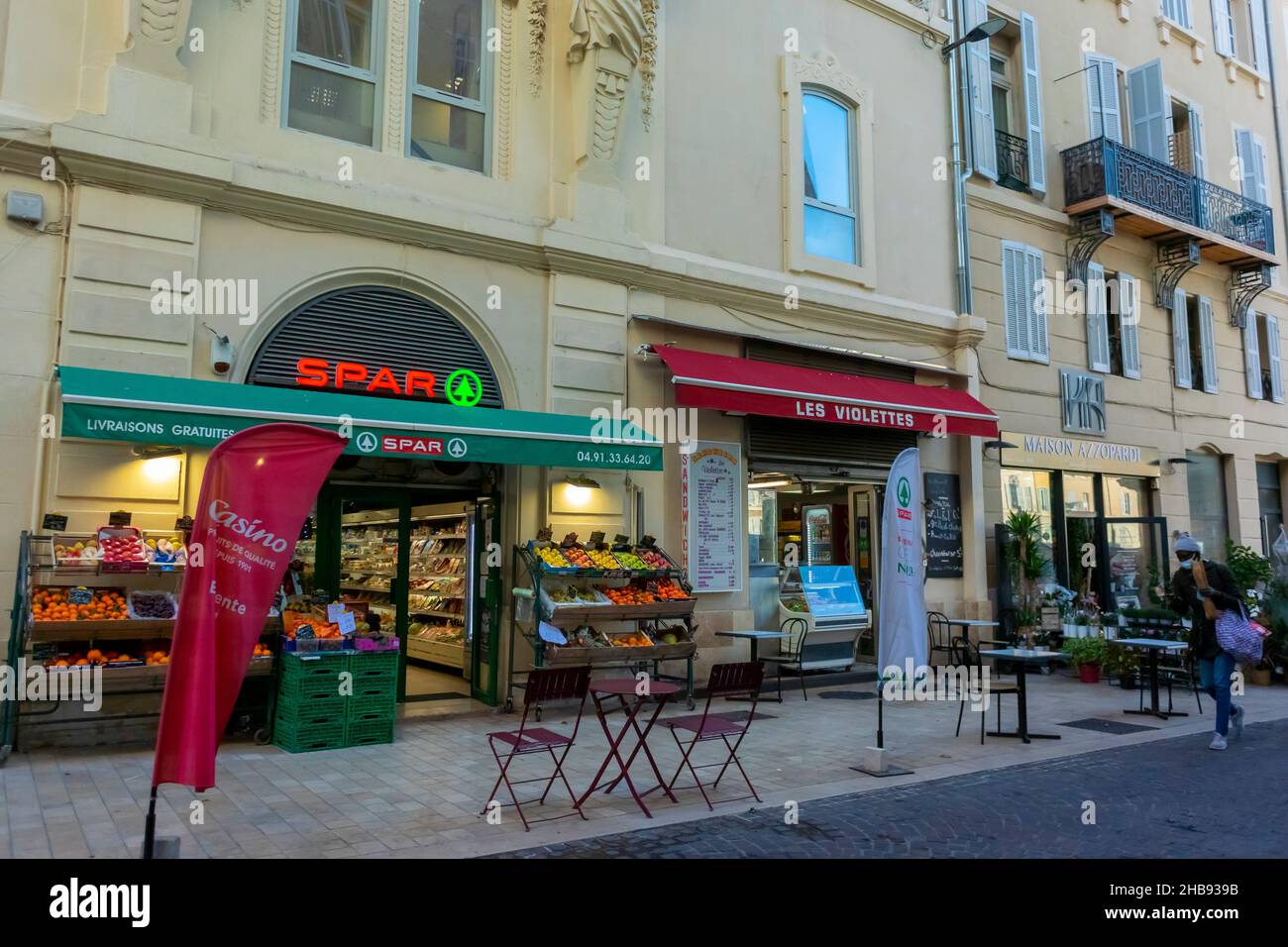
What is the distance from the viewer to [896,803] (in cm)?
611

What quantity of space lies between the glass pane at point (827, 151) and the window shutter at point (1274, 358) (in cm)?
1225

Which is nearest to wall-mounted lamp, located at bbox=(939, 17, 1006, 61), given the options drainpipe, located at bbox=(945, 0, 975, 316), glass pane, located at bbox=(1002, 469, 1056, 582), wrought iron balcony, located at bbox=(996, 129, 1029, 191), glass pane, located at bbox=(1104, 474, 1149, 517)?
drainpipe, located at bbox=(945, 0, 975, 316)

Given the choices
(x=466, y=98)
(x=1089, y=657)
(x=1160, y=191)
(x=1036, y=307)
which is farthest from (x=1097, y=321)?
(x=466, y=98)

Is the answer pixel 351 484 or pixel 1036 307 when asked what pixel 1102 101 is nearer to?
pixel 1036 307

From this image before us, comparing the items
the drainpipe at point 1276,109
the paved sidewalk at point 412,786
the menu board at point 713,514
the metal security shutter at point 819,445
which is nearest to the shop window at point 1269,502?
the drainpipe at point 1276,109

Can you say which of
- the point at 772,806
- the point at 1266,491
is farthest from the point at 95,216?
the point at 1266,491

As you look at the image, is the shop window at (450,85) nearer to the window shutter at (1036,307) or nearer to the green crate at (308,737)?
the green crate at (308,737)

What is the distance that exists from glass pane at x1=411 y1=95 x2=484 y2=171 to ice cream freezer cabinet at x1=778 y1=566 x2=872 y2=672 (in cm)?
638

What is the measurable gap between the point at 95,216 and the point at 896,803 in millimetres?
7656

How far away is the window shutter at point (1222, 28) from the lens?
18.9 meters

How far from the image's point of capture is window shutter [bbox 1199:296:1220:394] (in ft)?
57.5

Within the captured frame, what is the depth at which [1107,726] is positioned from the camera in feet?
29.9

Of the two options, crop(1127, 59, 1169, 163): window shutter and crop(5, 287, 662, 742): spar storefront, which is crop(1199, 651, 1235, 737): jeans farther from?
crop(1127, 59, 1169, 163): window shutter
